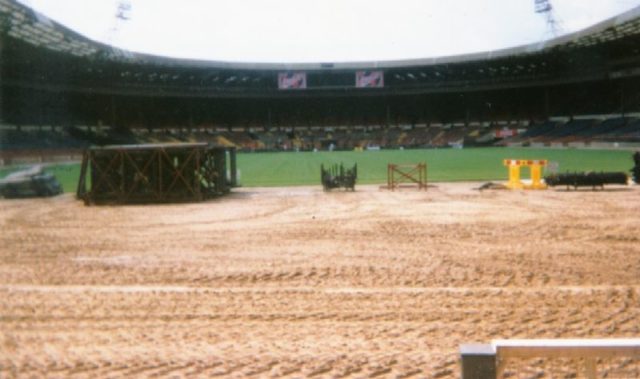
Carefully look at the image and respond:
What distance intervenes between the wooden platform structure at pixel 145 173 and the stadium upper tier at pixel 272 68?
2661cm

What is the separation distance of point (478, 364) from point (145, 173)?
23874 mm

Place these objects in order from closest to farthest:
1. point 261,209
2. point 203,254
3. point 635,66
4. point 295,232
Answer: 1. point 203,254
2. point 295,232
3. point 261,209
4. point 635,66

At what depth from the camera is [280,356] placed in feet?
22.5

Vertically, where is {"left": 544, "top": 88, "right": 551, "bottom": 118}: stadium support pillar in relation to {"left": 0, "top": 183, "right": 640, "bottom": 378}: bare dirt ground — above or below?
above

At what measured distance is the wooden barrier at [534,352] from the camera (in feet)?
9.47

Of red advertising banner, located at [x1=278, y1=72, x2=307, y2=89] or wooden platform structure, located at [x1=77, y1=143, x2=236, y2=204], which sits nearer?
wooden platform structure, located at [x1=77, y1=143, x2=236, y2=204]

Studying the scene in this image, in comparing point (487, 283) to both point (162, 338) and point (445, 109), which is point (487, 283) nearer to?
point (162, 338)

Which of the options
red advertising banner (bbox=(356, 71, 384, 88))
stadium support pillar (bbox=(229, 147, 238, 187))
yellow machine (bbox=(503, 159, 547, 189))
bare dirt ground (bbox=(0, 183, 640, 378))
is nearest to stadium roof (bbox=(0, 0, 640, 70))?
red advertising banner (bbox=(356, 71, 384, 88))

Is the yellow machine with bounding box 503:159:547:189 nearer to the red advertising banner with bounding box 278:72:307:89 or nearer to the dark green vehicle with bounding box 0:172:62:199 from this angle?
the dark green vehicle with bounding box 0:172:62:199

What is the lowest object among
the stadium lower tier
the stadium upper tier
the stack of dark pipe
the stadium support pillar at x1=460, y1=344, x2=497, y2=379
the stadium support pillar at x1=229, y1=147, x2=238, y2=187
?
the stack of dark pipe

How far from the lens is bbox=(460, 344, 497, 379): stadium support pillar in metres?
2.88

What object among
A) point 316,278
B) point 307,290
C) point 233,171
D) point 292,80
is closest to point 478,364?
point 307,290

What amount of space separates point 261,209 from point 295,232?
18.5 ft

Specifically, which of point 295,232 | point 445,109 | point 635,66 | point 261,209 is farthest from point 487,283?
point 445,109
